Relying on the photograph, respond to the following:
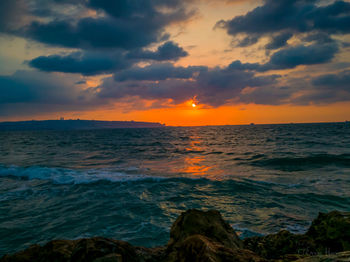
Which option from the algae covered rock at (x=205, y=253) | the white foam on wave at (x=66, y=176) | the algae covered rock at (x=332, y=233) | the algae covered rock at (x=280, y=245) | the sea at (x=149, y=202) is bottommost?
the white foam on wave at (x=66, y=176)

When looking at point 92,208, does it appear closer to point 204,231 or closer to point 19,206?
point 19,206

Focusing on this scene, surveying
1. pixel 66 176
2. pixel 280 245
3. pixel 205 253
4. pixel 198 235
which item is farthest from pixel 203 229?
pixel 66 176

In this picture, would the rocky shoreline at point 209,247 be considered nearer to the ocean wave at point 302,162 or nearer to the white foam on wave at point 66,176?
the white foam on wave at point 66,176

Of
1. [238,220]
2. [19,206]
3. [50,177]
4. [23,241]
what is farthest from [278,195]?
[50,177]

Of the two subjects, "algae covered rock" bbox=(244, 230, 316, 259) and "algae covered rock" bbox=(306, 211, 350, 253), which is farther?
"algae covered rock" bbox=(244, 230, 316, 259)

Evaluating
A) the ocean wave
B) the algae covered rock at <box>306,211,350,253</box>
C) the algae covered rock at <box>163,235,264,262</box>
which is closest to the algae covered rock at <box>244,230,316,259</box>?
the algae covered rock at <box>306,211,350,253</box>

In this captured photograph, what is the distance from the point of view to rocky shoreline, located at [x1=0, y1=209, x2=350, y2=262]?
7.95 ft

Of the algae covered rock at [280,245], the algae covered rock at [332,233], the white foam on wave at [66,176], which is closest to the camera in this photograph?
the algae covered rock at [332,233]

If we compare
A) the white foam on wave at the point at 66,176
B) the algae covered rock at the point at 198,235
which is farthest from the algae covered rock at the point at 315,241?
the white foam on wave at the point at 66,176

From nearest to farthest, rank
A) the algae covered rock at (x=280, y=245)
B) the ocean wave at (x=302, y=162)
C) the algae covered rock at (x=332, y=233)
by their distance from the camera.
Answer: the algae covered rock at (x=332, y=233) → the algae covered rock at (x=280, y=245) → the ocean wave at (x=302, y=162)

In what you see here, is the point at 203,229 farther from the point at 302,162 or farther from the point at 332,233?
the point at 302,162

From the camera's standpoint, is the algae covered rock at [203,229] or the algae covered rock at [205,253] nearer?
the algae covered rock at [205,253]

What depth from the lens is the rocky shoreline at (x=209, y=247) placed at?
2.42 metres

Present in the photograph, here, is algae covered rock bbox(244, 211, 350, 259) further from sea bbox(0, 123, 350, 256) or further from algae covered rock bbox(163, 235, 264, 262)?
algae covered rock bbox(163, 235, 264, 262)
